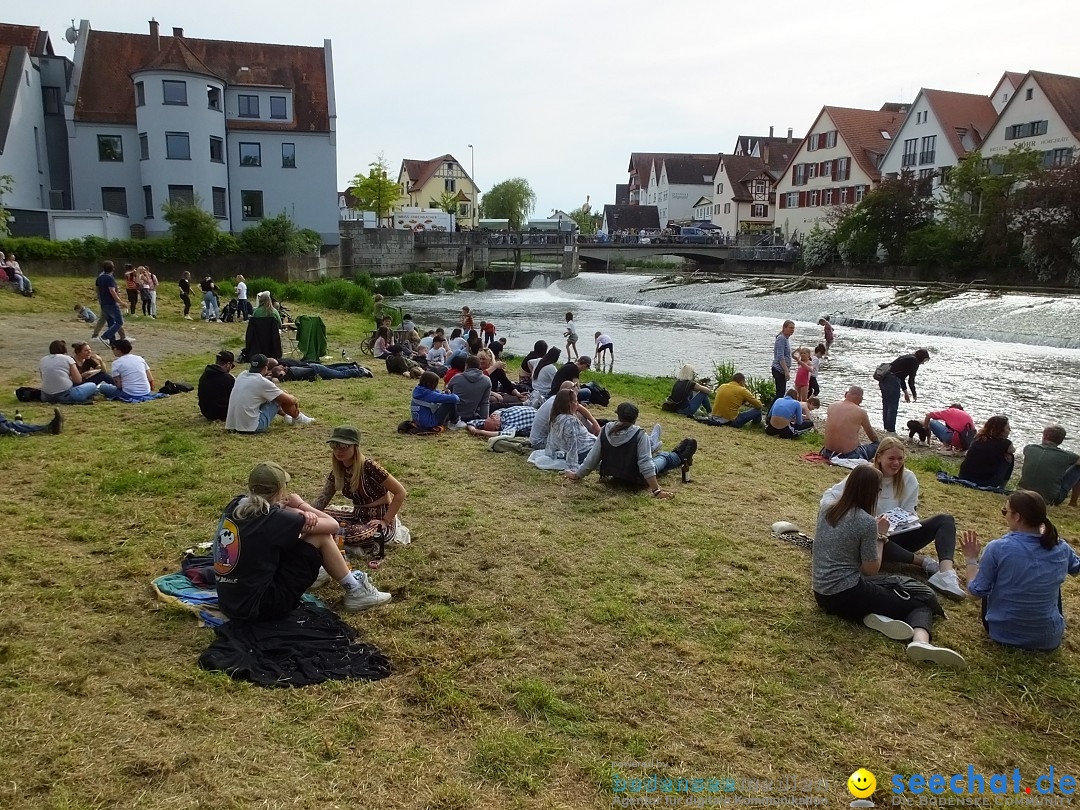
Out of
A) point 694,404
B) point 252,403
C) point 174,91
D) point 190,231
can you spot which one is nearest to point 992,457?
point 694,404

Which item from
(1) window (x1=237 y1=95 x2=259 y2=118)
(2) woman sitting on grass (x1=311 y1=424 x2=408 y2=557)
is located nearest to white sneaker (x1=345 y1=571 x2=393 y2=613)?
(2) woman sitting on grass (x1=311 y1=424 x2=408 y2=557)

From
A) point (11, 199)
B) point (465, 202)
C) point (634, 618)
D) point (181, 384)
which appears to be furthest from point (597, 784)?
point (465, 202)

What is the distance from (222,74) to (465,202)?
66.7 meters

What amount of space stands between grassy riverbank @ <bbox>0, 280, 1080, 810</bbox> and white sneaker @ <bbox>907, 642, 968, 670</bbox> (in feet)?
0.26

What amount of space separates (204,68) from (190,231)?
1489 centimetres

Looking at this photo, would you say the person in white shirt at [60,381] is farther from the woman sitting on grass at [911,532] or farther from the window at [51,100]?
the window at [51,100]

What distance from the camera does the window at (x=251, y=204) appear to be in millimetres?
47625

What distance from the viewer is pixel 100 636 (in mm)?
5016

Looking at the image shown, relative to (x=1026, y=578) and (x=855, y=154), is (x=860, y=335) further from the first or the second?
(x=855, y=154)

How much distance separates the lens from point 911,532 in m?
6.73

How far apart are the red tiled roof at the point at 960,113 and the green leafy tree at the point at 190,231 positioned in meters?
52.4

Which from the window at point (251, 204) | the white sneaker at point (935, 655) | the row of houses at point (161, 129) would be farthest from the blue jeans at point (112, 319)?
the window at point (251, 204)

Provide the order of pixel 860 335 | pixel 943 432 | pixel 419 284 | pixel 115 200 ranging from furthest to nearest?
pixel 419 284 < pixel 115 200 < pixel 860 335 < pixel 943 432

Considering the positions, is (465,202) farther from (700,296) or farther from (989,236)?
(989,236)
